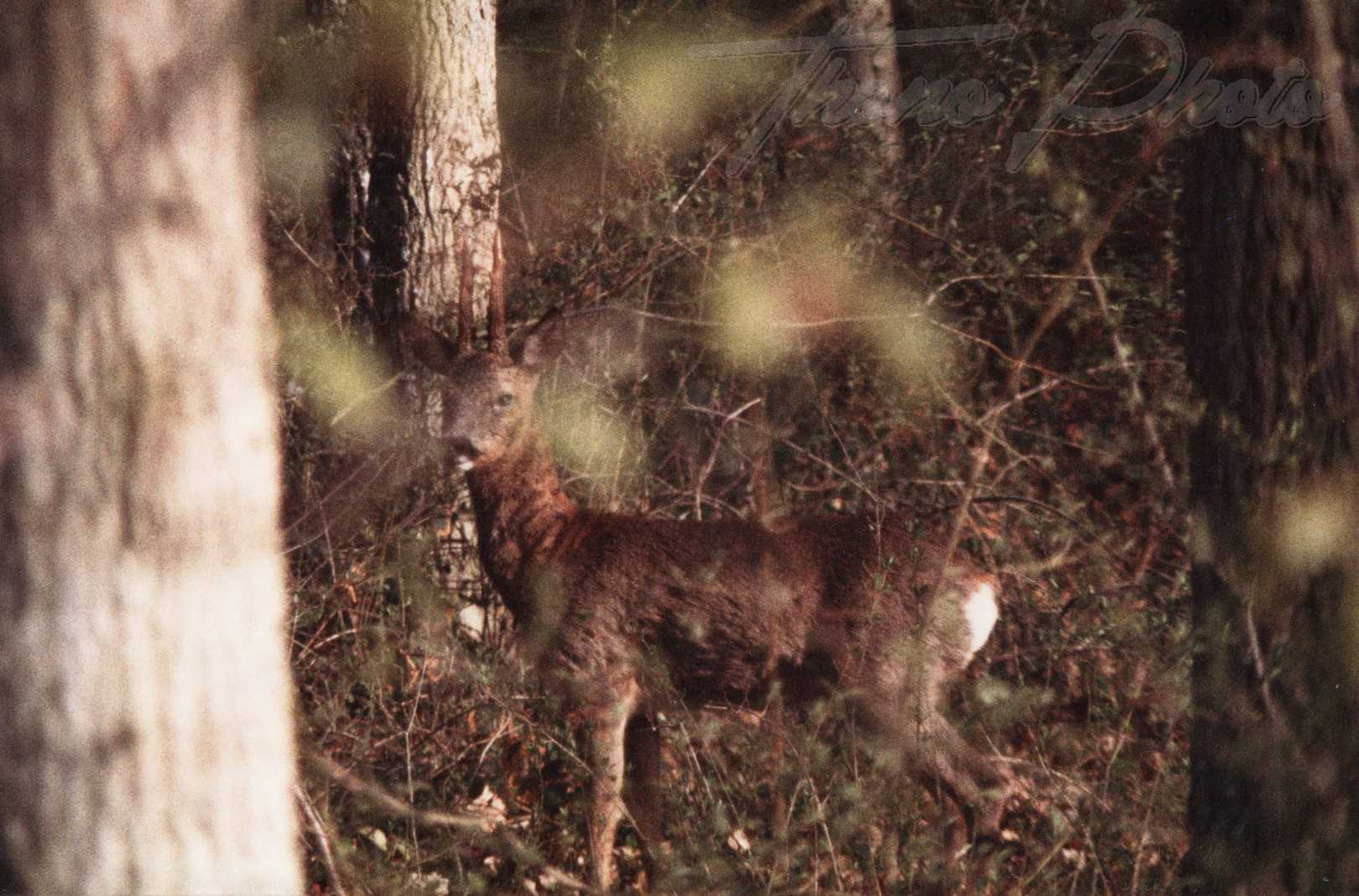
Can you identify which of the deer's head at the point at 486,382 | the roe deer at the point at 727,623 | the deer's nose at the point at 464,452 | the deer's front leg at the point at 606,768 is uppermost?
the deer's head at the point at 486,382

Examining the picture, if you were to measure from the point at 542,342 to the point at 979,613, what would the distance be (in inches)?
78.3

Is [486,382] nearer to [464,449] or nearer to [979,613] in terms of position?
[464,449]

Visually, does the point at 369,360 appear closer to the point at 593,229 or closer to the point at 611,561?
the point at 593,229

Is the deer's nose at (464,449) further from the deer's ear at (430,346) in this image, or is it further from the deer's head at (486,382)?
the deer's ear at (430,346)

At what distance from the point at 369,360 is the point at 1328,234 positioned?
4113 millimetres

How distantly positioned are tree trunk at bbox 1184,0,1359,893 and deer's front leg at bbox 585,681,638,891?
1.77 metres

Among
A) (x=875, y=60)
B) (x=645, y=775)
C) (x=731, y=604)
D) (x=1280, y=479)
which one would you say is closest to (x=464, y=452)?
(x=731, y=604)

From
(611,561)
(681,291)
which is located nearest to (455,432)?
(611,561)

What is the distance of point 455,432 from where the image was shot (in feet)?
18.8

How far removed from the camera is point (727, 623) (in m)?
5.26

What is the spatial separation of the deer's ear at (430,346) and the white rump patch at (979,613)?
87.4 inches

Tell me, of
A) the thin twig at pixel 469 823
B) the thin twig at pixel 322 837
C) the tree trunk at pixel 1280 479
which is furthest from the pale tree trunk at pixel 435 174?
the tree trunk at pixel 1280 479

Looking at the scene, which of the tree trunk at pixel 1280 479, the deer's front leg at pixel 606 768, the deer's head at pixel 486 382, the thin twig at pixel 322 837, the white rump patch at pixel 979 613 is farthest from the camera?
the deer's head at pixel 486 382

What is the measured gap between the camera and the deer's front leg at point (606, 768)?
470 cm
